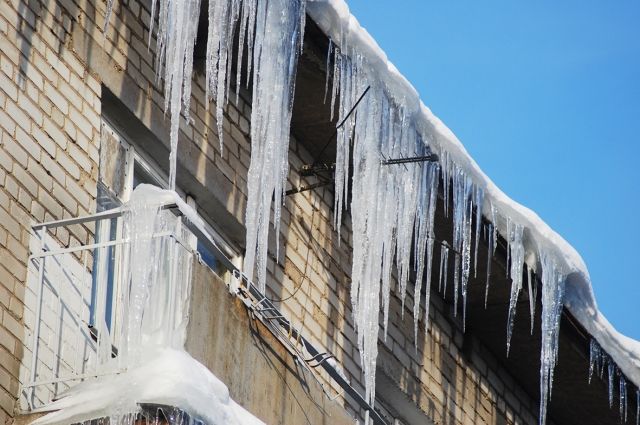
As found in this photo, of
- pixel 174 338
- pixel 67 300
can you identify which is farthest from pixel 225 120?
pixel 174 338

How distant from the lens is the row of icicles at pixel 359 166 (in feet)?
34.1

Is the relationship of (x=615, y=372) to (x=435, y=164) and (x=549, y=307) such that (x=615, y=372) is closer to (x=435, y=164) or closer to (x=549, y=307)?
(x=549, y=307)

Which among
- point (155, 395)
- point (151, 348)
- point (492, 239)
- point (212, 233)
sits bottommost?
point (155, 395)

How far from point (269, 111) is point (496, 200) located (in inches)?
79.5

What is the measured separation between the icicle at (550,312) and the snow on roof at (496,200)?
Result: 0.21 ft

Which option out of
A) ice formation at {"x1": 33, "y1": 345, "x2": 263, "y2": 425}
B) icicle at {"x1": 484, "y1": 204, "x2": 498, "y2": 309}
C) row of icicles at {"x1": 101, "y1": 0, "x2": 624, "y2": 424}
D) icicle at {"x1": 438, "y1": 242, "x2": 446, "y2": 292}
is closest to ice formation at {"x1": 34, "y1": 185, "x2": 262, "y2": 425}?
ice formation at {"x1": 33, "y1": 345, "x2": 263, "y2": 425}

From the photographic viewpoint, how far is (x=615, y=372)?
1341 cm

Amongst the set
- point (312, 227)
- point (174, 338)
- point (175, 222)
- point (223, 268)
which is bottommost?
point (174, 338)

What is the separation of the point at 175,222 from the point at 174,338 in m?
0.67

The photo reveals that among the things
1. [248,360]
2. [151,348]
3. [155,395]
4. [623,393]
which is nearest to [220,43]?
[248,360]

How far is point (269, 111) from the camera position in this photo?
10820mm

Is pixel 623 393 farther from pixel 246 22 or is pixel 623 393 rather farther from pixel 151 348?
pixel 151 348

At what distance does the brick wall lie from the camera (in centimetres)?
895

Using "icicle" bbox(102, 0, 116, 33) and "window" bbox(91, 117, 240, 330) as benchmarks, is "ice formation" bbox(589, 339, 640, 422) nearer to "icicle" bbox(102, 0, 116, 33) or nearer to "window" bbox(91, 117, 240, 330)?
"window" bbox(91, 117, 240, 330)
